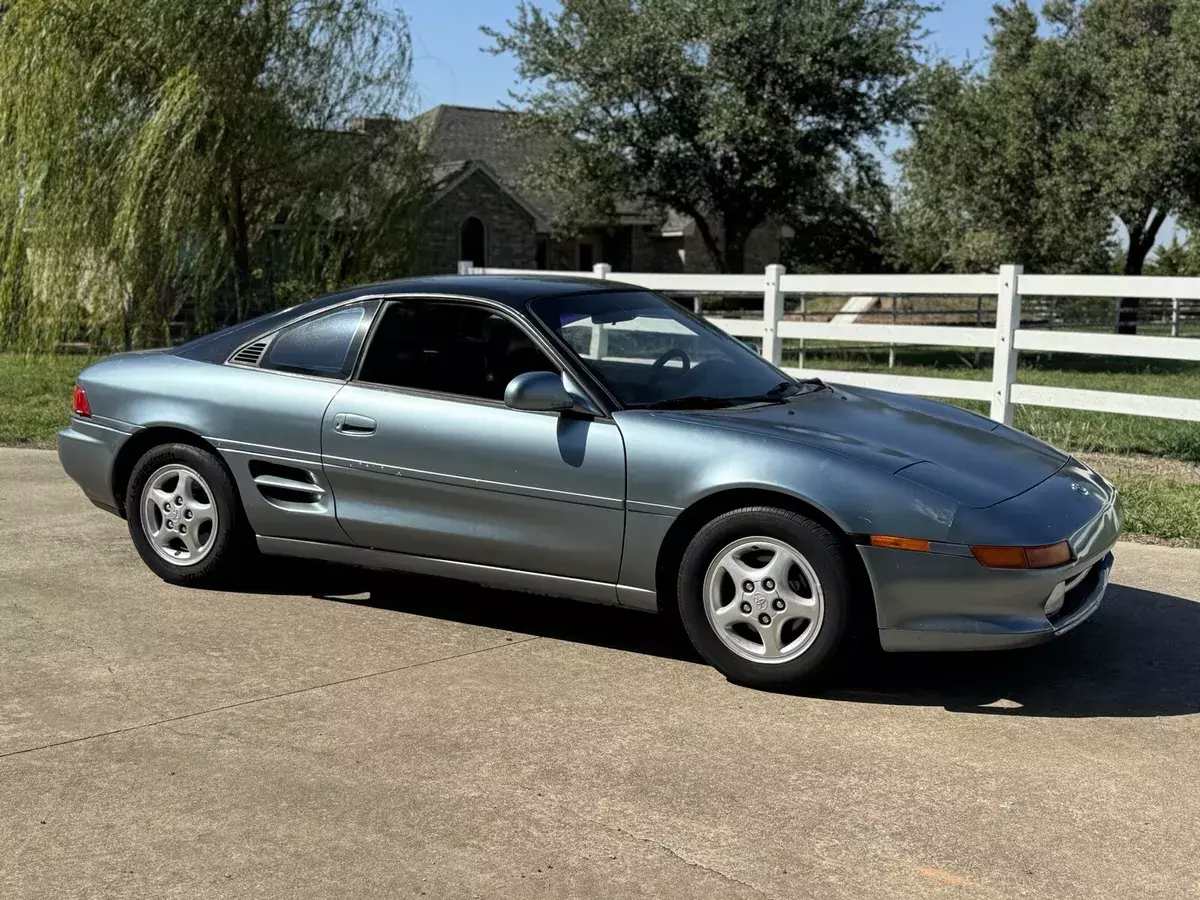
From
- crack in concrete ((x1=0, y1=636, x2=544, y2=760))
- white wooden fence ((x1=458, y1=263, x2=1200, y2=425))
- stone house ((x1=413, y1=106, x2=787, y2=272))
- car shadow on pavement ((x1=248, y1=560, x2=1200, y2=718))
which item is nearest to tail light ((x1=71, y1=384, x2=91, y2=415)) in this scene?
car shadow on pavement ((x1=248, y1=560, x2=1200, y2=718))

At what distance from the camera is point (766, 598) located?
459 centimetres

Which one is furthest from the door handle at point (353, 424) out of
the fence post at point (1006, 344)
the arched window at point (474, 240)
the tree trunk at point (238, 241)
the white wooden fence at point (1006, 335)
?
the arched window at point (474, 240)

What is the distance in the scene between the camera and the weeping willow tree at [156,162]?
1436 centimetres

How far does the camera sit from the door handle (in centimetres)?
546

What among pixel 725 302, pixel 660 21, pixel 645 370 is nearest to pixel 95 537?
pixel 645 370

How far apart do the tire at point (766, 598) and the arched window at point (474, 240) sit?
120 feet

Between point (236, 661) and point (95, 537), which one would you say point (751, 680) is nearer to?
point (236, 661)

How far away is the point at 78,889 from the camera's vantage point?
10.5 feet

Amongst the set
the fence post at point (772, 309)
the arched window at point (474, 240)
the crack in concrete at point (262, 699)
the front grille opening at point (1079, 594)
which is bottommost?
the crack in concrete at point (262, 699)

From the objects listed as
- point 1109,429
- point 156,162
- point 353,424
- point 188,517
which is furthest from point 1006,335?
point 156,162

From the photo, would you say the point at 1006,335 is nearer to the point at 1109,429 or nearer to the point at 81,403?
the point at 1109,429

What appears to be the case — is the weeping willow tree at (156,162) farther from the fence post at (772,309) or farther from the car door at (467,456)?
the car door at (467,456)

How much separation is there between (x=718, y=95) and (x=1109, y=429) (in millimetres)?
17903

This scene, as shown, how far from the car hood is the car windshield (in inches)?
6.8
